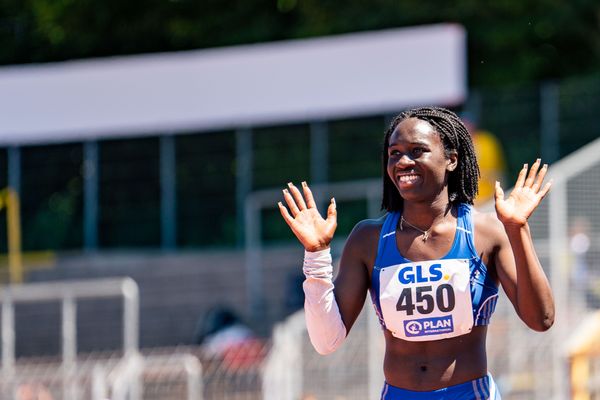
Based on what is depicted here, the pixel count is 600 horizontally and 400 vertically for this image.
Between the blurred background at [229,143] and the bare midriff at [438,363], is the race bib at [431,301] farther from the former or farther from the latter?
the blurred background at [229,143]

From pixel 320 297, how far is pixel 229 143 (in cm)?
1393

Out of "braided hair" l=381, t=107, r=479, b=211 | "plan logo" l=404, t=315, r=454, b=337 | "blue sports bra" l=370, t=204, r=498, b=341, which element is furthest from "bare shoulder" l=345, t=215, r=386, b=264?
"plan logo" l=404, t=315, r=454, b=337

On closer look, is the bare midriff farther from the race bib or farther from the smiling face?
the smiling face

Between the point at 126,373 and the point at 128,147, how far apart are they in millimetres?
7148

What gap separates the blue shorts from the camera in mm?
4973

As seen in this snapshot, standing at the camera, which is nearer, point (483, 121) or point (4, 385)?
point (4, 385)

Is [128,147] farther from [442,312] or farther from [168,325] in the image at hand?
[442,312]

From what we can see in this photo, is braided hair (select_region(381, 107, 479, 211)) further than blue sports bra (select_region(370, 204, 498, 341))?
Yes

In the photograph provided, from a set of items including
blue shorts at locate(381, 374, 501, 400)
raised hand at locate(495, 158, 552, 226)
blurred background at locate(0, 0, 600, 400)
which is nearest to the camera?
raised hand at locate(495, 158, 552, 226)

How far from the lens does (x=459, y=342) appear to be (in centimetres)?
504

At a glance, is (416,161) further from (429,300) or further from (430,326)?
(430,326)

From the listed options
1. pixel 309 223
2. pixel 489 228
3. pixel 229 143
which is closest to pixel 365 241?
pixel 309 223

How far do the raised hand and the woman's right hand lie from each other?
0.66 m

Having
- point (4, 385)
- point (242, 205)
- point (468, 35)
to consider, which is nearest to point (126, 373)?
point (4, 385)
